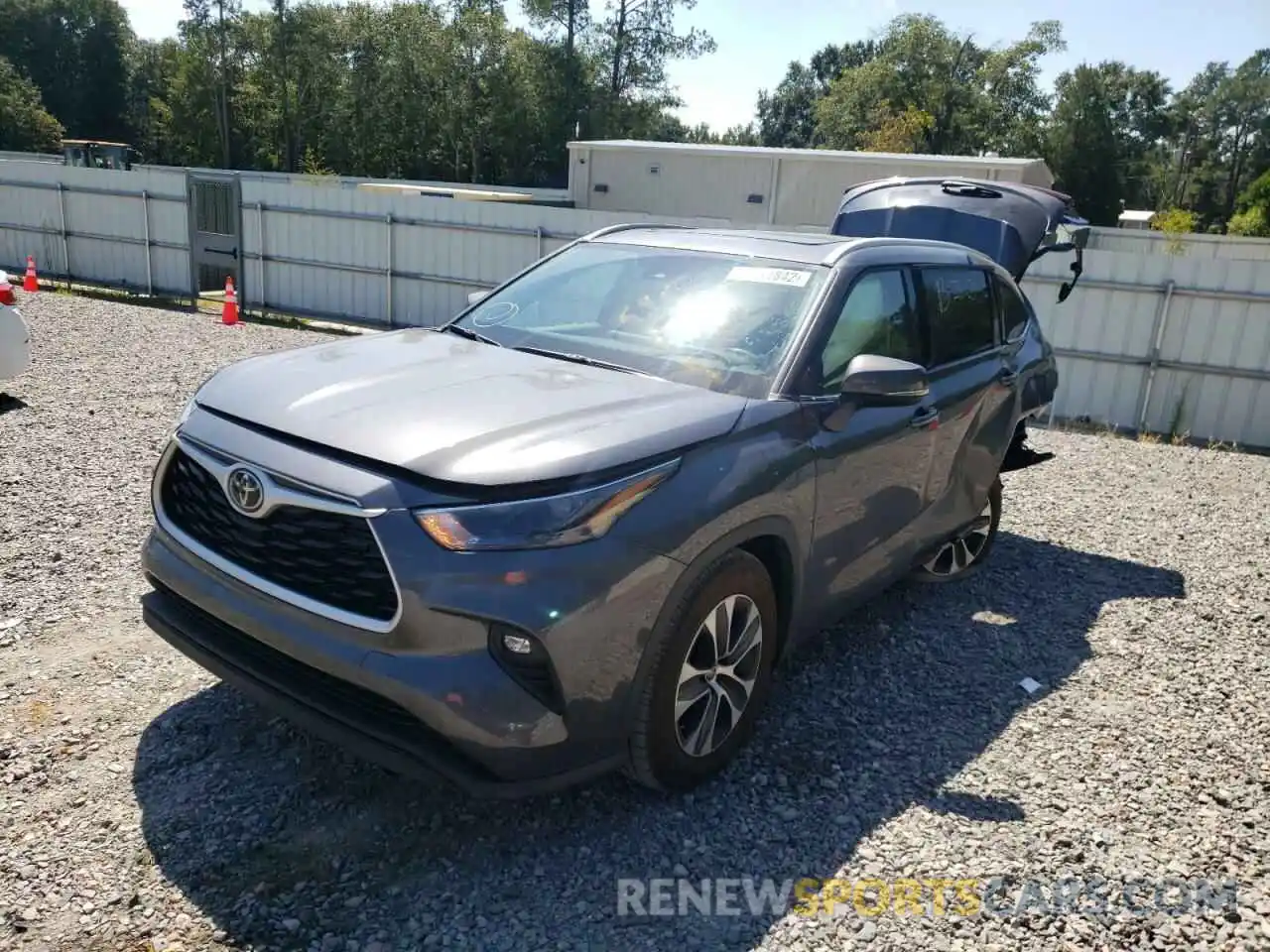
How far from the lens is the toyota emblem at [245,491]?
2895 mm

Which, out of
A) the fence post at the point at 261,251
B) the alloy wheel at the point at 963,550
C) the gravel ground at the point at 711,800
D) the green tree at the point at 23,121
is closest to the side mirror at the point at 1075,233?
the alloy wheel at the point at 963,550

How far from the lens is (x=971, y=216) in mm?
7242

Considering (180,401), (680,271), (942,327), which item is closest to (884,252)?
(942,327)

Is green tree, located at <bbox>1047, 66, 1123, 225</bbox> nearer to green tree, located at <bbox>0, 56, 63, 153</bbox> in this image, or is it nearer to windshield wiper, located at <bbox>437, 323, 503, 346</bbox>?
green tree, located at <bbox>0, 56, 63, 153</bbox>

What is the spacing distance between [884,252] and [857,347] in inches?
24.2

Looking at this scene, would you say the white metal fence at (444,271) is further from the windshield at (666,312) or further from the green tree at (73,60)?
the green tree at (73,60)

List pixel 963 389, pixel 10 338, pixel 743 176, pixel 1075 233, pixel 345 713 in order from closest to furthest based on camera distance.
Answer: pixel 345 713 < pixel 963 389 < pixel 1075 233 < pixel 10 338 < pixel 743 176

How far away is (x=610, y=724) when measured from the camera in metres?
2.89

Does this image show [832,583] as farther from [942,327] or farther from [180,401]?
[180,401]

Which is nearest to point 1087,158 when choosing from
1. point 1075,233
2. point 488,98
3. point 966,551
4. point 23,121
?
point 488,98

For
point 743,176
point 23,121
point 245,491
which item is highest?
point 23,121

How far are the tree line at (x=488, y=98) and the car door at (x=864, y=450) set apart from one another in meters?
44.3

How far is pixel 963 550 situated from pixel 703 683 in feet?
9.54

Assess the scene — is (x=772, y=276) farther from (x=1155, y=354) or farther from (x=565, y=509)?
(x=1155, y=354)
